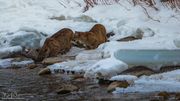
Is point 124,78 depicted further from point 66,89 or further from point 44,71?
point 44,71

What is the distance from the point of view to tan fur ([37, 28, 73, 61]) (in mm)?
9289

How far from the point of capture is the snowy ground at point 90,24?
8.14 m

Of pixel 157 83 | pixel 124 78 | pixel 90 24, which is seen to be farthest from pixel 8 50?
pixel 157 83

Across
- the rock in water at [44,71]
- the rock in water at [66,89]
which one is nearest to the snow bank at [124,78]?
the rock in water at [66,89]

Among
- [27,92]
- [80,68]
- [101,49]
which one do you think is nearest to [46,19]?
[101,49]

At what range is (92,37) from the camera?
9680 mm

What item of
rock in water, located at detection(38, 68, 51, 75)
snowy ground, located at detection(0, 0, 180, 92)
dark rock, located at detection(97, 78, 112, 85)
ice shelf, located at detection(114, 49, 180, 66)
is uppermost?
snowy ground, located at detection(0, 0, 180, 92)

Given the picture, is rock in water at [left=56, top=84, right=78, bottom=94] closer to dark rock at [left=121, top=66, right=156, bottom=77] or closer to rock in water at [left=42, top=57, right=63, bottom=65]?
dark rock at [left=121, top=66, right=156, bottom=77]

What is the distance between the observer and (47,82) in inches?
273

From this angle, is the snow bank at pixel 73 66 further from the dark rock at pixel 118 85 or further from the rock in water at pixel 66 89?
the dark rock at pixel 118 85

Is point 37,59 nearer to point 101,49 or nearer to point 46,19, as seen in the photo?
point 101,49

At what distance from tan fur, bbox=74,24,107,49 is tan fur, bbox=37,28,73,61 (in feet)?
0.65

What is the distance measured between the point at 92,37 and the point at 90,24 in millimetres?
1260

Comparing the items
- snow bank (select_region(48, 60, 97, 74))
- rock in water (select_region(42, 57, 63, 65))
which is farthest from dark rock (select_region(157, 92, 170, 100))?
rock in water (select_region(42, 57, 63, 65))
